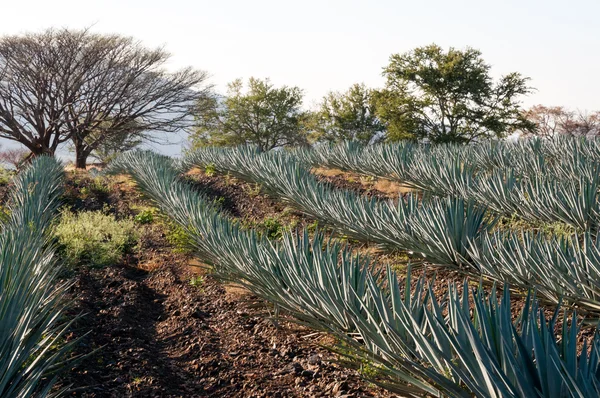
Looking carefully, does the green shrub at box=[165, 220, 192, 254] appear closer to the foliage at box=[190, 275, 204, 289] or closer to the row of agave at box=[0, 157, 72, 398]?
the foliage at box=[190, 275, 204, 289]

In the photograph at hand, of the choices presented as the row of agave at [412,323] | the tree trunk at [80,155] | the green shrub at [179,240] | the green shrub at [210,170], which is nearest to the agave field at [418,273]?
the row of agave at [412,323]

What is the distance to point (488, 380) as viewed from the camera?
227 cm

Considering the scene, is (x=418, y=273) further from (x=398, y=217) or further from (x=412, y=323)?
(x=412, y=323)

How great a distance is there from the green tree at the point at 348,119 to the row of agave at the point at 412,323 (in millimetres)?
30954

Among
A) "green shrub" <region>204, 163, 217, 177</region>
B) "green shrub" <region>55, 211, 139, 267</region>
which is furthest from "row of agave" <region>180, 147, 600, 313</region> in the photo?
"green shrub" <region>204, 163, 217, 177</region>

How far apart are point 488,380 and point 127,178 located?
1303cm

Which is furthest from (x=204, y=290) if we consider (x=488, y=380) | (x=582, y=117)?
(x=582, y=117)

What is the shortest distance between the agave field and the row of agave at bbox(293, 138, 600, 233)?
3 cm

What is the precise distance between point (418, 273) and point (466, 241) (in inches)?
22.7

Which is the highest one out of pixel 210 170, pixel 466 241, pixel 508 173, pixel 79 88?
pixel 79 88

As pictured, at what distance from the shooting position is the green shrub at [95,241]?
21.6 feet

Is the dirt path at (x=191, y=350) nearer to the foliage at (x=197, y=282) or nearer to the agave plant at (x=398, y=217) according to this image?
the foliage at (x=197, y=282)

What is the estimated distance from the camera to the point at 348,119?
3778cm

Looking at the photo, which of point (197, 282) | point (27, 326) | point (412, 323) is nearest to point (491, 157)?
point (197, 282)
